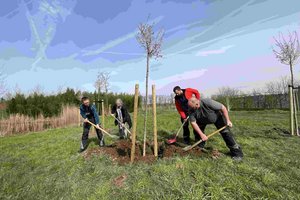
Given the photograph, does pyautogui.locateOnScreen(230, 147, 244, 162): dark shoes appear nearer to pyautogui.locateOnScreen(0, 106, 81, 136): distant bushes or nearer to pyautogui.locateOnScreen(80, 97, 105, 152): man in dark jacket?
pyautogui.locateOnScreen(80, 97, 105, 152): man in dark jacket

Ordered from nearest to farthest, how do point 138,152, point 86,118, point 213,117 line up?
point 213,117 < point 138,152 < point 86,118

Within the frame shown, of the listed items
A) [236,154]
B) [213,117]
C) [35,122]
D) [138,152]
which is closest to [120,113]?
[138,152]

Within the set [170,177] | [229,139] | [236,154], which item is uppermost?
[229,139]

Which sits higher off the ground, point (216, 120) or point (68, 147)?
point (216, 120)

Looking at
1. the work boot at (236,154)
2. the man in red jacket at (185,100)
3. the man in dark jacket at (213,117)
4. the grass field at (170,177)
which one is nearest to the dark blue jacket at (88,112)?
the grass field at (170,177)

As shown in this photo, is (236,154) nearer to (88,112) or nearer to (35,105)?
(88,112)

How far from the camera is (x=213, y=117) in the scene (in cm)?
547

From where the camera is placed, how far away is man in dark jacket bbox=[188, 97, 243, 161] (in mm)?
5246

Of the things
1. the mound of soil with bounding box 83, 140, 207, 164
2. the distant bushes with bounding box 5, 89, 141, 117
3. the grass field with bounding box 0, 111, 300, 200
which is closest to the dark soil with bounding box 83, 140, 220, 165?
the mound of soil with bounding box 83, 140, 207, 164

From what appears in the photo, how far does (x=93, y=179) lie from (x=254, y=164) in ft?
10.5

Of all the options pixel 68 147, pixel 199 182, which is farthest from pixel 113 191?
pixel 68 147

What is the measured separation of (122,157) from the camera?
5793 mm

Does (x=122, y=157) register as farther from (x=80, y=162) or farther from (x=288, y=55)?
(x=288, y=55)

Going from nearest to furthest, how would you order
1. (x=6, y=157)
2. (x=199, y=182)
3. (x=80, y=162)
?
(x=199, y=182) < (x=80, y=162) < (x=6, y=157)
